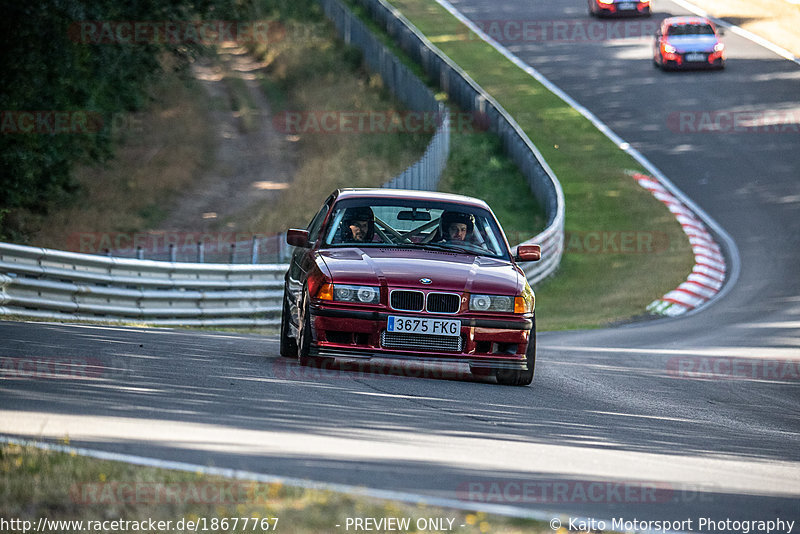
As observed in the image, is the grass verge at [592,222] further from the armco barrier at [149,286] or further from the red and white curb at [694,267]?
the armco barrier at [149,286]

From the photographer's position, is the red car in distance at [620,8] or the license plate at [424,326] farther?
the red car in distance at [620,8]

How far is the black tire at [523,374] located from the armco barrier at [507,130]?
11.2 m

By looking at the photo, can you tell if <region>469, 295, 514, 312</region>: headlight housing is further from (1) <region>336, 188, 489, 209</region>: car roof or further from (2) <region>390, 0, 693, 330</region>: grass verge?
(2) <region>390, 0, 693, 330</region>: grass verge

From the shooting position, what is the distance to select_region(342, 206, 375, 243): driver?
9.70 meters

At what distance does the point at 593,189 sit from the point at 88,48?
40.1ft

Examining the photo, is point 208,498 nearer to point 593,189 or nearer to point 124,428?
point 124,428

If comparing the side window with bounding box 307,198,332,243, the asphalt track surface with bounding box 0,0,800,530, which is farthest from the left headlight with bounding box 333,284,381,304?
the side window with bounding box 307,198,332,243

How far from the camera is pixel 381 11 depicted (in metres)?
46.5

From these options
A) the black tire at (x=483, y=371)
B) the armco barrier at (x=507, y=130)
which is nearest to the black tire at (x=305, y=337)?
the black tire at (x=483, y=371)

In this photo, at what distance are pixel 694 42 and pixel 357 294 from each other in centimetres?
2996

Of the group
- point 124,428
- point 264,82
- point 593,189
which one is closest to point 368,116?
point 264,82

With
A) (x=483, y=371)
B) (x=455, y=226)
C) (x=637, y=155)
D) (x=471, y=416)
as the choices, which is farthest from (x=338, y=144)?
(x=471, y=416)

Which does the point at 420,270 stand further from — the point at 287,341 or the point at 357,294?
the point at 287,341

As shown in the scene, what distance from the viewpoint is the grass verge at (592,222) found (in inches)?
790
